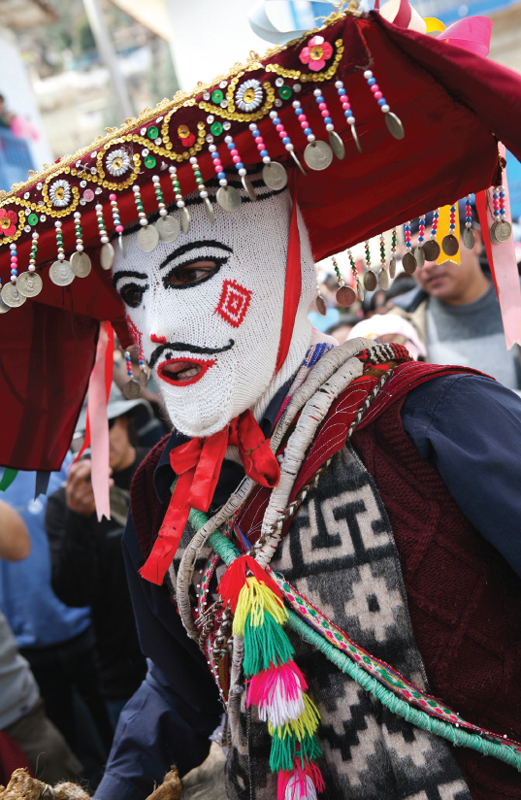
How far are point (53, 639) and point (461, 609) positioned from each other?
76.0 inches

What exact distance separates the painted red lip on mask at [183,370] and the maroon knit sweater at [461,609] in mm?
395

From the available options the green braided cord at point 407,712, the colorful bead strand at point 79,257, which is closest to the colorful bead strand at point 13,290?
the colorful bead strand at point 79,257

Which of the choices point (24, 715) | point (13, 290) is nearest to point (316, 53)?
point (13, 290)

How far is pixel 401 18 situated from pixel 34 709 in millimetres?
2201

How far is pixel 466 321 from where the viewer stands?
9.40 ft

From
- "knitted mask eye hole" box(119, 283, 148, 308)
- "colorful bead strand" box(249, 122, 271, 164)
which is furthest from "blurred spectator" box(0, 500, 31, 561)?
"colorful bead strand" box(249, 122, 271, 164)

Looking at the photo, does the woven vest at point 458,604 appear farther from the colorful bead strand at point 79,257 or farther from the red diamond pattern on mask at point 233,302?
the colorful bead strand at point 79,257

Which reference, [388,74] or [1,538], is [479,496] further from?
Answer: [1,538]

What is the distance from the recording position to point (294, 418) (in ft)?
3.91

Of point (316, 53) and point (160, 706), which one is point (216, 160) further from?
point (160, 706)

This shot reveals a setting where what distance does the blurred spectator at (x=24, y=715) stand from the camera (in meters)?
1.96

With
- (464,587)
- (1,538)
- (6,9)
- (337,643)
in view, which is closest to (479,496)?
(464,587)

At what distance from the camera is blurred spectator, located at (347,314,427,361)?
275 cm

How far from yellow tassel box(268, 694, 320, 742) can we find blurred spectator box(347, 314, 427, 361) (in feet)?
6.25
